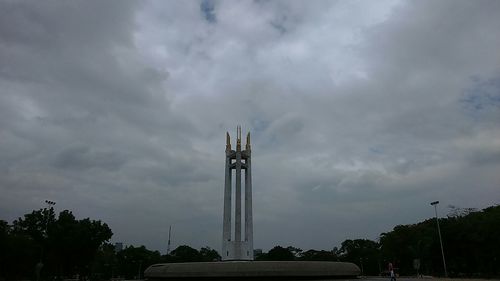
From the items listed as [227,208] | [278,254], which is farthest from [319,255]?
[227,208]

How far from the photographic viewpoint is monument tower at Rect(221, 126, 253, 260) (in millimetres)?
44812

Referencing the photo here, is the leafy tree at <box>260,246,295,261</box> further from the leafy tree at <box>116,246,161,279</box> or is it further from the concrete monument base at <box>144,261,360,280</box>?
the concrete monument base at <box>144,261,360,280</box>

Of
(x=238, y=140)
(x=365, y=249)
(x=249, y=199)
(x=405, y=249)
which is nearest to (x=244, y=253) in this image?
(x=249, y=199)

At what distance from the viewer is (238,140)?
4838 cm

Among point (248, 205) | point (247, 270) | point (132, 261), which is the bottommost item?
point (247, 270)

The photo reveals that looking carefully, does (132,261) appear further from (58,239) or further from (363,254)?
(363,254)

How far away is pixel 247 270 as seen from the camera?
18.2 m

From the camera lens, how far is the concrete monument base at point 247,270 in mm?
18234

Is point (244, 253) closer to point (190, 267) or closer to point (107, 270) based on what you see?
point (190, 267)

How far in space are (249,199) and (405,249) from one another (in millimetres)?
32682

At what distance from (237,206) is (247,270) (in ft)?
95.7

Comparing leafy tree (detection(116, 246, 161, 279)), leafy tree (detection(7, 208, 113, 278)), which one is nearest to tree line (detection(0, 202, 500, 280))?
leafy tree (detection(7, 208, 113, 278))

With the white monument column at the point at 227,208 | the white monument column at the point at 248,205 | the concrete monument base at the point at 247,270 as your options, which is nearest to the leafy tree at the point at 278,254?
the white monument column at the point at 248,205

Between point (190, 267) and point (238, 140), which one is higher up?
point (238, 140)
